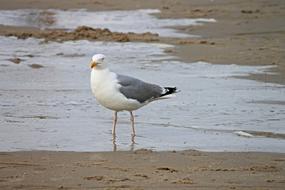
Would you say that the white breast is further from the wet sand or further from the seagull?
the wet sand

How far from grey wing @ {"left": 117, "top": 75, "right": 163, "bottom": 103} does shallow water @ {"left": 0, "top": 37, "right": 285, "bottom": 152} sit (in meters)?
0.34

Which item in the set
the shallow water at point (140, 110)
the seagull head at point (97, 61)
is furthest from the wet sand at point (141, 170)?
the seagull head at point (97, 61)

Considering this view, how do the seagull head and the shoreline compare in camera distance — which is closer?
the seagull head

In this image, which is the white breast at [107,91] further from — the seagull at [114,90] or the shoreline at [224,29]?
the shoreline at [224,29]

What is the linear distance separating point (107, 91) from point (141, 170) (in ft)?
7.59

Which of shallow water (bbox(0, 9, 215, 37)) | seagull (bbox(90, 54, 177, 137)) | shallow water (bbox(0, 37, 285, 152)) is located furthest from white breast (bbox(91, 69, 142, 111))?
shallow water (bbox(0, 9, 215, 37))

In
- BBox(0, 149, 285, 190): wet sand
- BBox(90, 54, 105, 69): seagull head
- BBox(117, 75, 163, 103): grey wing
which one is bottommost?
BBox(0, 149, 285, 190): wet sand

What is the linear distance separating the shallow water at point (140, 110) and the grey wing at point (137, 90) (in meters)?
0.34

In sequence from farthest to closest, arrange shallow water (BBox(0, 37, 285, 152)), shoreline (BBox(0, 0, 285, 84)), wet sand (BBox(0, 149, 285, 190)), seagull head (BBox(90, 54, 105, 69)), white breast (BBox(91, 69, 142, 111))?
shoreline (BBox(0, 0, 285, 84)) → seagull head (BBox(90, 54, 105, 69)) → white breast (BBox(91, 69, 142, 111)) → shallow water (BBox(0, 37, 285, 152)) → wet sand (BBox(0, 149, 285, 190))

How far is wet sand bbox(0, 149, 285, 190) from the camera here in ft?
22.3

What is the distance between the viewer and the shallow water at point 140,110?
29.2 feet

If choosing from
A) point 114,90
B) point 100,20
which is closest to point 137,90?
point 114,90

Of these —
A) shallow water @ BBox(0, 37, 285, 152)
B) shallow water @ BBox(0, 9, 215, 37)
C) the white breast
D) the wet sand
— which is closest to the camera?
the wet sand

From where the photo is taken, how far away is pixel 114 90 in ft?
31.4
